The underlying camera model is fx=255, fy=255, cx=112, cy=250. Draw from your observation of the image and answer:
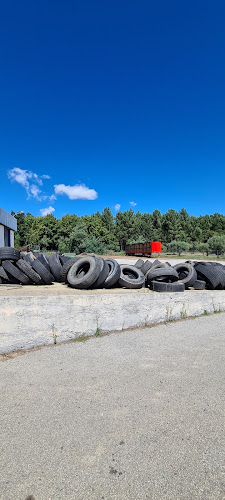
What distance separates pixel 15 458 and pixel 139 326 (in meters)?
3.47

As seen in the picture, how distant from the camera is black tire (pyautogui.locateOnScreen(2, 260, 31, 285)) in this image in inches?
228

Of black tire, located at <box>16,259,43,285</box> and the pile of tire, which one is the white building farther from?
black tire, located at <box>16,259,43,285</box>

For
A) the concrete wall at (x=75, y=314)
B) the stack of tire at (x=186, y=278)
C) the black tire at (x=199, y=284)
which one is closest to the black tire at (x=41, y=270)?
the concrete wall at (x=75, y=314)

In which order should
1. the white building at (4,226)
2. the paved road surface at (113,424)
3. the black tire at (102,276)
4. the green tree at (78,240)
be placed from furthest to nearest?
the green tree at (78,240) < the white building at (4,226) < the black tire at (102,276) < the paved road surface at (113,424)

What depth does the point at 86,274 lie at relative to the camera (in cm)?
565

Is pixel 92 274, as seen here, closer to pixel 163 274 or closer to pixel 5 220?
pixel 163 274

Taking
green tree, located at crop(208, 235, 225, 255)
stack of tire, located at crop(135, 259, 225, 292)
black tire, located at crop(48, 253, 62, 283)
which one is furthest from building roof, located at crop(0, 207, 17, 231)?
green tree, located at crop(208, 235, 225, 255)

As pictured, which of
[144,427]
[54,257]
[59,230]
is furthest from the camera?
[59,230]

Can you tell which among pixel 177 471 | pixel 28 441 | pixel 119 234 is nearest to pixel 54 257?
pixel 28 441

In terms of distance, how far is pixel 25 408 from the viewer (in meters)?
2.64

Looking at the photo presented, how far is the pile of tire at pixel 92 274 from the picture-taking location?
573 cm

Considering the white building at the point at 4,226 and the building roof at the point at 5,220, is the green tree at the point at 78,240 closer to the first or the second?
the white building at the point at 4,226

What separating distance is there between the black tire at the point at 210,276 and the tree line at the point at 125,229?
47762mm

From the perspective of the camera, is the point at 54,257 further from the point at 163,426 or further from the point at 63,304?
the point at 163,426
